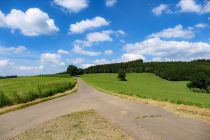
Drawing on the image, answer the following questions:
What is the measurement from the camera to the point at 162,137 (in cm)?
1088

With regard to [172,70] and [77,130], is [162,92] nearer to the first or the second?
[77,130]

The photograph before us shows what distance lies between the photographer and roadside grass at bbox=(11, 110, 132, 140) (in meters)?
11.6

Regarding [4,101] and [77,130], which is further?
[4,101]

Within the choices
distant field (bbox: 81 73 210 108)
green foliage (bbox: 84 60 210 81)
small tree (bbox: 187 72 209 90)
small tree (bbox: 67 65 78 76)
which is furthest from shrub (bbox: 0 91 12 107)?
small tree (bbox: 67 65 78 76)

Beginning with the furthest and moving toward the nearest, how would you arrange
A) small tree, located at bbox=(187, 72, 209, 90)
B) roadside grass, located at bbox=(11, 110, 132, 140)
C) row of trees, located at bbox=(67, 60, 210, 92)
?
row of trees, located at bbox=(67, 60, 210, 92) < small tree, located at bbox=(187, 72, 209, 90) < roadside grass, located at bbox=(11, 110, 132, 140)

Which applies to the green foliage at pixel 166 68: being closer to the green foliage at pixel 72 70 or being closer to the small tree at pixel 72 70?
the green foliage at pixel 72 70

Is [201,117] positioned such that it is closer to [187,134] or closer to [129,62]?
[187,134]

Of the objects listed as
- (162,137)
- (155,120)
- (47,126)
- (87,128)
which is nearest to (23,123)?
(47,126)

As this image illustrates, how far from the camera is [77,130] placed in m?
12.9

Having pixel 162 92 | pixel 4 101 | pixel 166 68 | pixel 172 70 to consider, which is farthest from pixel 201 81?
pixel 4 101

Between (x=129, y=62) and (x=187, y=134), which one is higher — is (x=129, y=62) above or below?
above

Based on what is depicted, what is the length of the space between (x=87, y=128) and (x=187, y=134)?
4.70 metres

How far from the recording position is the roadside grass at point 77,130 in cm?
1160

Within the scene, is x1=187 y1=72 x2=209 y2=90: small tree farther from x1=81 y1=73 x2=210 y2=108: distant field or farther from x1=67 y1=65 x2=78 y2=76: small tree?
x1=67 y1=65 x2=78 y2=76: small tree
